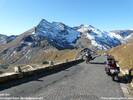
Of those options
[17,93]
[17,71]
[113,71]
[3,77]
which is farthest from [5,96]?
[113,71]

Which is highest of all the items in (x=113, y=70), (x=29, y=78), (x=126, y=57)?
(x=126, y=57)

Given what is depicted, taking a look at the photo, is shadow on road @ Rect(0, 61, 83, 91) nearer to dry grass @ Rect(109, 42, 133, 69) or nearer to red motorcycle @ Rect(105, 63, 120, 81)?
red motorcycle @ Rect(105, 63, 120, 81)

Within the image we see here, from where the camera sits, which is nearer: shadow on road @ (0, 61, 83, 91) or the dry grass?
shadow on road @ (0, 61, 83, 91)

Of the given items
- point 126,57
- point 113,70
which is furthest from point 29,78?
point 126,57

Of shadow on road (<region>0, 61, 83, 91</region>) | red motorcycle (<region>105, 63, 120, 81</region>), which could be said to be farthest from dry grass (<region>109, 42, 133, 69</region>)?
shadow on road (<region>0, 61, 83, 91</region>)

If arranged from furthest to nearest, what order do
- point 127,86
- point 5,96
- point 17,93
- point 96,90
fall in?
point 127,86
point 96,90
point 17,93
point 5,96

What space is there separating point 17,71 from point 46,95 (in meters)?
8.81

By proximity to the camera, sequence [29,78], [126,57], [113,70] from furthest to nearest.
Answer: [126,57] → [29,78] → [113,70]

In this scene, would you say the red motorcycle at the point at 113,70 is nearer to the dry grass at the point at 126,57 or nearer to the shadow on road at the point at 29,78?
the dry grass at the point at 126,57

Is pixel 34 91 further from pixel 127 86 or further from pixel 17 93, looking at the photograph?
pixel 127 86

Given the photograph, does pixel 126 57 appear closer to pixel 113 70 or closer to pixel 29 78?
pixel 113 70

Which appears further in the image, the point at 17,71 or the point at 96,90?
the point at 17,71

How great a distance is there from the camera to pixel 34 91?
52.0ft

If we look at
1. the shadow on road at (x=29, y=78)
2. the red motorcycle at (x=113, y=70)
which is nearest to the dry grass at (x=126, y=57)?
the red motorcycle at (x=113, y=70)
